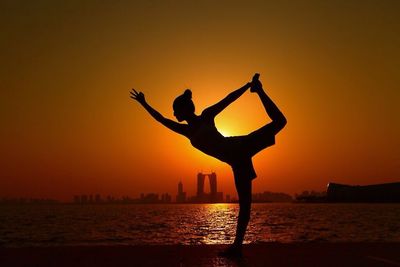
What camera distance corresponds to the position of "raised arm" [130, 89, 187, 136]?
7.30 m

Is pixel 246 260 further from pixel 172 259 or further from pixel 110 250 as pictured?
pixel 110 250

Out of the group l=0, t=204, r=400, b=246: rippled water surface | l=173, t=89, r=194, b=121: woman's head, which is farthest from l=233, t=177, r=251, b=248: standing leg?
l=0, t=204, r=400, b=246: rippled water surface

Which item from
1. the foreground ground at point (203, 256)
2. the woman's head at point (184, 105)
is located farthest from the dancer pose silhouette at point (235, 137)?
the foreground ground at point (203, 256)

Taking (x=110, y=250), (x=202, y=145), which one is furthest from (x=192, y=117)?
(x=110, y=250)

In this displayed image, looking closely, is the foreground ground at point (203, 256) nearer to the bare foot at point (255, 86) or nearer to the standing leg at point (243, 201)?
the standing leg at point (243, 201)

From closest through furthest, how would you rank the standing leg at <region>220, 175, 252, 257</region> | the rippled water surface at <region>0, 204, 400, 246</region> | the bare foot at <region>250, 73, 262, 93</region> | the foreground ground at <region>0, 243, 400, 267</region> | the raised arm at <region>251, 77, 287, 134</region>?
1. the foreground ground at <region>0, 243, 400, 267</region>
2. the raised arm at <region>251, 77, 287, 134</region>
3. the bare foot at <region>250, 73, 262, 93</region>
4. the standing leg at <region>220, 175, 252, 257</region>
5. the rippled water surface at <region>0, 204, 400, 246</region>

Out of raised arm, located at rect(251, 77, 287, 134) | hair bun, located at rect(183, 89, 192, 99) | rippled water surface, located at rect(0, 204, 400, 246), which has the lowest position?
rippled water surface, located at rect(0, 204, 400, 246)

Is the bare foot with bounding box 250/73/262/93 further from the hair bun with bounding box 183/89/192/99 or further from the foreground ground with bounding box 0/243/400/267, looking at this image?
the foreground ground with bounding box 0/243/400/267

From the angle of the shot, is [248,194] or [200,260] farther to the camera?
[248,194]

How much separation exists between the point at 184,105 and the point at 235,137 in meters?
0.90

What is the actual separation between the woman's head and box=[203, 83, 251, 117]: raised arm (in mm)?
288

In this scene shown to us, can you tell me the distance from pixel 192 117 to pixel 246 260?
7.17 feet

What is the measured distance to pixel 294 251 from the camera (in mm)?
7629

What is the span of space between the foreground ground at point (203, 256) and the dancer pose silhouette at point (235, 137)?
637mm
